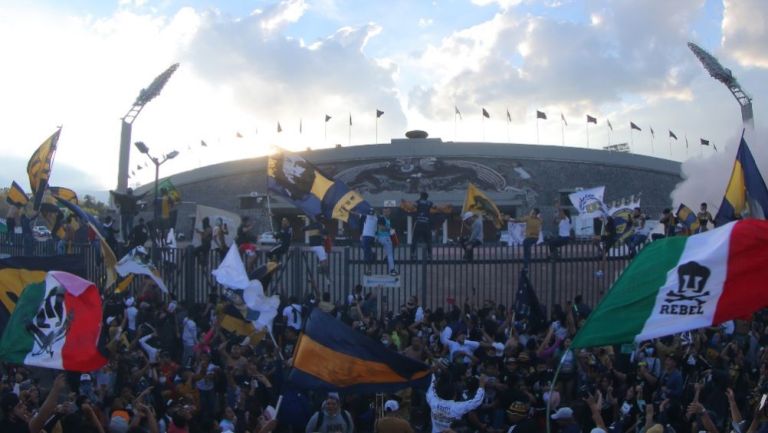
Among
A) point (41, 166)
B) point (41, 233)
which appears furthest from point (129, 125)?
point (41, 166)

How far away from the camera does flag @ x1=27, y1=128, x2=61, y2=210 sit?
52.3 ft

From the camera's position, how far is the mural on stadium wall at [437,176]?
4559 cm

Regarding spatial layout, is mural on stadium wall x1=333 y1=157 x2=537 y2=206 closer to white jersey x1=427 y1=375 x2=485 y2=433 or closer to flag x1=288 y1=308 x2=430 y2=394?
white jersey x1=427 y1=375 x2=485 y2=433

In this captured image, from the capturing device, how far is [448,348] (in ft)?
36.4

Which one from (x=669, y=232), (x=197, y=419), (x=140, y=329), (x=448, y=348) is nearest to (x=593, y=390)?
(x=448, y=348)

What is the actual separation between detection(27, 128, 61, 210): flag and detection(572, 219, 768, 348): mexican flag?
44.1ft

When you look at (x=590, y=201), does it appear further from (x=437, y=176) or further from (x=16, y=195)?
(x=437, y=176)

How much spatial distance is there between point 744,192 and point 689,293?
5.17 metres

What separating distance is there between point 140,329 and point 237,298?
1593 millimetres

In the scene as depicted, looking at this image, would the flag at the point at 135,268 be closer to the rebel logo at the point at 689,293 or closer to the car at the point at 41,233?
the rebel logo at the point at 689,293

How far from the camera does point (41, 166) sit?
1608cm

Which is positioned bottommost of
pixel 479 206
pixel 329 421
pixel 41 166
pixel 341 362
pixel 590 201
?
pixel 329 421

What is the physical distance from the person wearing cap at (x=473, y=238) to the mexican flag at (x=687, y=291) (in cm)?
1030

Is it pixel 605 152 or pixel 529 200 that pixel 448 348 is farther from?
pixel 605 152
